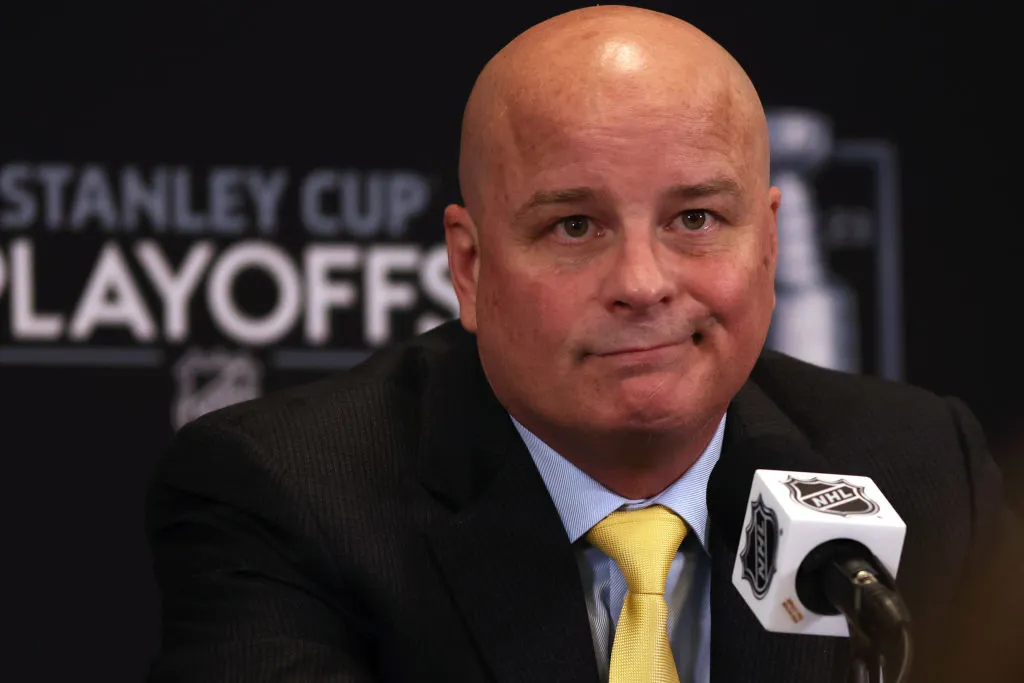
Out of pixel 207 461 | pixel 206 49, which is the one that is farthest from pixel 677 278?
pixel 206 49

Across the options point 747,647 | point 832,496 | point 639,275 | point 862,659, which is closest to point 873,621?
point 862,659

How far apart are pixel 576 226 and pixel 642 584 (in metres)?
0.45

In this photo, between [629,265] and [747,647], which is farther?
[747,647]

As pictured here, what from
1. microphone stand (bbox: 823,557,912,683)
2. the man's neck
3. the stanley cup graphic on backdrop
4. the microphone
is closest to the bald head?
the man's neck

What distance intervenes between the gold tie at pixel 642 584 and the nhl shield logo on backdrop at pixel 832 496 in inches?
20.2

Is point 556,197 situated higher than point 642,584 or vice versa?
point 556,197

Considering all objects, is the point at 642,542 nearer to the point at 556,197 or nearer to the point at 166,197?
the point at 556,197

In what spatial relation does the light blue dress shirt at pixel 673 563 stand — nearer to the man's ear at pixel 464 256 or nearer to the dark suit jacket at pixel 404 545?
the dark suit jacket at pixel 404 545

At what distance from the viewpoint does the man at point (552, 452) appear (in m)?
1.65

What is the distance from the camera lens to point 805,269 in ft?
10.2

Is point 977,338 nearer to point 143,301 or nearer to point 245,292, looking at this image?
point 245,292

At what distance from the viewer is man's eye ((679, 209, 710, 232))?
5.47 ft

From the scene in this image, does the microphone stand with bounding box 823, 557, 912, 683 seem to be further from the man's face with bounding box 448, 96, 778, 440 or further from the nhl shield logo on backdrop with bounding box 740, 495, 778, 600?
the man's face with bounding box 448, 96, 778, 440

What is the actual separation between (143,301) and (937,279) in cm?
174
